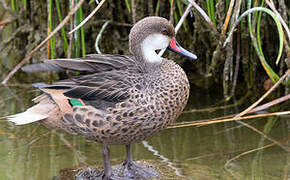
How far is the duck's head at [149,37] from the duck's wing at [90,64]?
91 millimetres

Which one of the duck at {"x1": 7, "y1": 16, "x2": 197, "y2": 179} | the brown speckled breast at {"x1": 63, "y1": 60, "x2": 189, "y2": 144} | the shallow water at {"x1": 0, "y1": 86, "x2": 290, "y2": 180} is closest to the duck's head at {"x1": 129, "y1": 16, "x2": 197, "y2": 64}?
the duck at {"x1": 7, "y1": 16, "x2": 197, "y2": 179}

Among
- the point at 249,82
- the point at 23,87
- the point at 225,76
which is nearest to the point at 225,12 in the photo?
the point at 225,76

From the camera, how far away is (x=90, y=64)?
354cm

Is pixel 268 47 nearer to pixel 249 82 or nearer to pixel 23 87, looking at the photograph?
pixel 249 82

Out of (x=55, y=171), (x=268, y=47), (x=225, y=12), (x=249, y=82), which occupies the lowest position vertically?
(x=55, y=171)

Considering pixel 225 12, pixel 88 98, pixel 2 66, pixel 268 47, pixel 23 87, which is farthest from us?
pixel 2 66

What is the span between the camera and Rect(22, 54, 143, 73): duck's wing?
3.47 metres

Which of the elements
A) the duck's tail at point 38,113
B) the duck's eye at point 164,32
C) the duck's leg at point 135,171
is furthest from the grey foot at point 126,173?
the duck's eye at point 164,32

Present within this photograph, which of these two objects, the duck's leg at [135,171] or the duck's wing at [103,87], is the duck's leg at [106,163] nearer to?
the duck's leg at [135,171]

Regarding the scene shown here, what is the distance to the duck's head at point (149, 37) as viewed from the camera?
11.5 feet

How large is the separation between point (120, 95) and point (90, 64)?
334 millimetres

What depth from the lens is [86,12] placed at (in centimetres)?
533

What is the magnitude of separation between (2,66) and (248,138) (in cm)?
311

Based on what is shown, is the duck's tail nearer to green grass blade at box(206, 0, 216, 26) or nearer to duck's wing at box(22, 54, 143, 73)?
duck's wing at box(22, 54, 143, 73)
